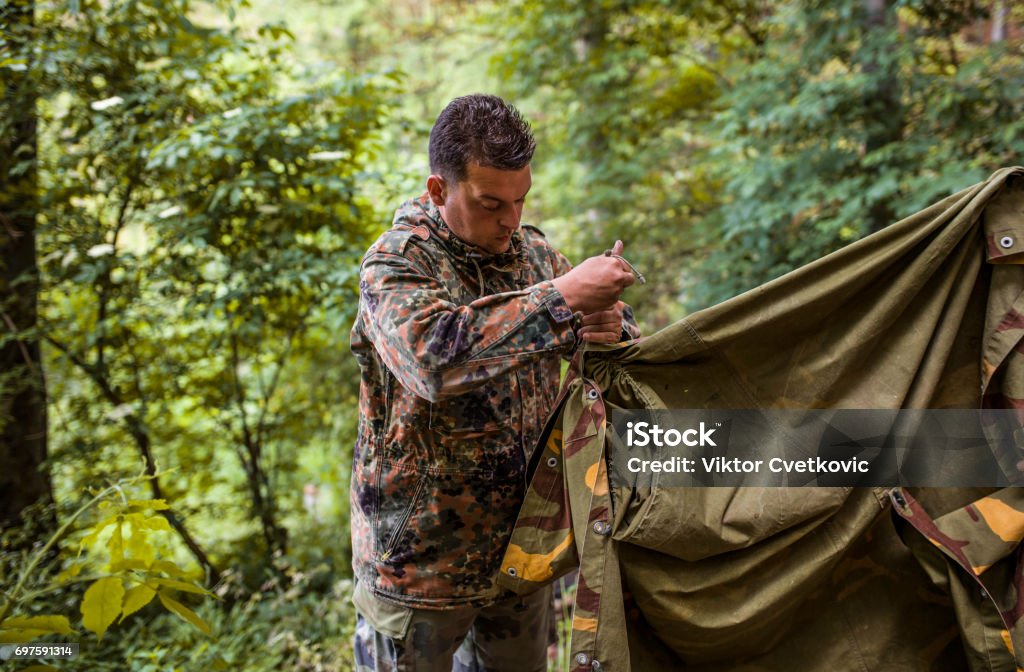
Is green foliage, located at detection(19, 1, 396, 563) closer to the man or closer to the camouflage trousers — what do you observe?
the man

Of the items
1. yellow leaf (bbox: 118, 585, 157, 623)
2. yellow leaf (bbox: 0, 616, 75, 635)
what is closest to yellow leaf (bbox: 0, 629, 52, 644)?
yellow leaf (bbox: 0, 616, 75, 635)

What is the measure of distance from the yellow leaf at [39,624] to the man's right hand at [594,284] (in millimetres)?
1246

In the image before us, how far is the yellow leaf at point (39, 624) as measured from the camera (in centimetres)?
140

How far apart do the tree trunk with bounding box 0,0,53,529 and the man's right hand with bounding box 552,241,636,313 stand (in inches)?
113

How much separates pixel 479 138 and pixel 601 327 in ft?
1.70

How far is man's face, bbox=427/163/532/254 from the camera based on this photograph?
1.62 metres

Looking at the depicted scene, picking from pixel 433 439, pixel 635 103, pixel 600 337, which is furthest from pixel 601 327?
pixel 635 103

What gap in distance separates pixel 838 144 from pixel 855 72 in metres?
0.40

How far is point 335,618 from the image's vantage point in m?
3.28

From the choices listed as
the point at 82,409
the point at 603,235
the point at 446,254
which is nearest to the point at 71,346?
the point at 82,409

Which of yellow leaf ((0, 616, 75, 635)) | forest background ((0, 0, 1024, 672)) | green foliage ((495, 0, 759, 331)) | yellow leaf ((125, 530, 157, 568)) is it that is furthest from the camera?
green foliage ((495, 0, 759, 331))

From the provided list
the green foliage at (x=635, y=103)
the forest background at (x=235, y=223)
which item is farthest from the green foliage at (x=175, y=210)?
the green foliage at (x=635, y=103)

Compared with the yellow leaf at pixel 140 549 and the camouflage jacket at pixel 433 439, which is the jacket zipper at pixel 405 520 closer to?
the camouflage jacket at pixel 433 439

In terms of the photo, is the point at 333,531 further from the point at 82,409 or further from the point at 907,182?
the point at 907,182
